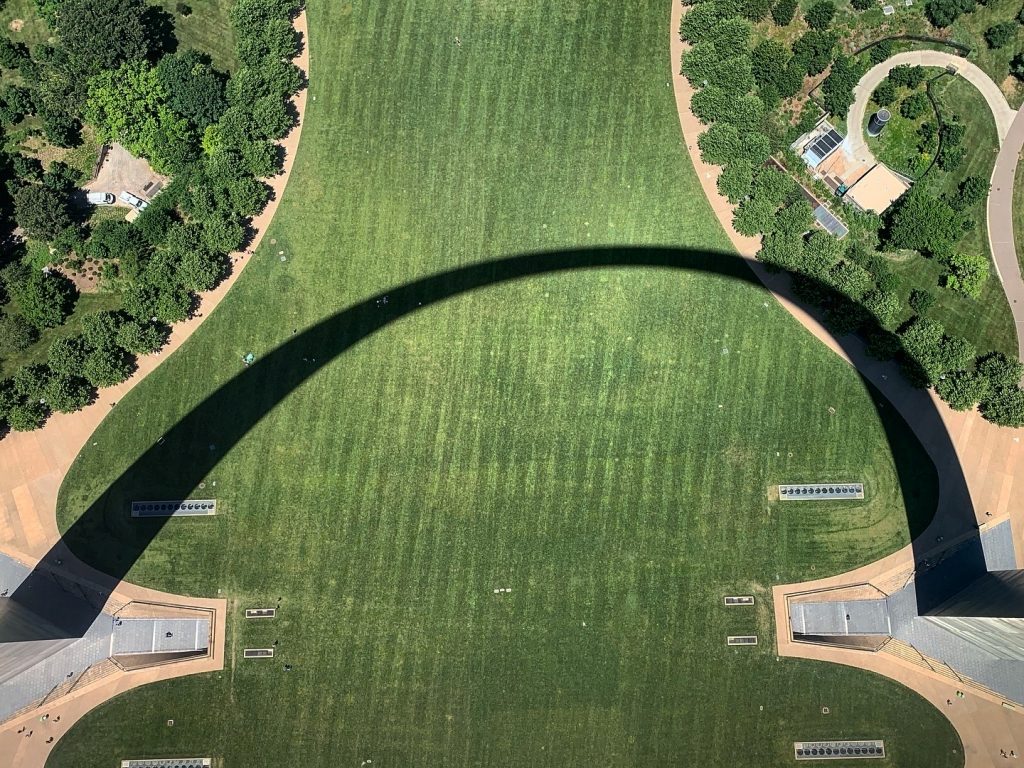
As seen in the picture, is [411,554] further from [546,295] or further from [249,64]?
[249,64]

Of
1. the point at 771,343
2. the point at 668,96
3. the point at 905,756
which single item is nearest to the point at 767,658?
the point at 905,756

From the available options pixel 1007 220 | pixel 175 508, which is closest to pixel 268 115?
pixel 175 508

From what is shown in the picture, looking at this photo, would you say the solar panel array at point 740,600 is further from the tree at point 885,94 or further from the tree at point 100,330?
the tree at point 100,330

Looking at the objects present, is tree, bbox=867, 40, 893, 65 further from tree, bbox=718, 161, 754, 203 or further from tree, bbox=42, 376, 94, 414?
tree, bbox=42, 376, 94, 414

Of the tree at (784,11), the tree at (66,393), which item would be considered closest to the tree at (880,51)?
the tree at (784,11)

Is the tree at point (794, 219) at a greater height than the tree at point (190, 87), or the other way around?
the tree at point (190, 87)

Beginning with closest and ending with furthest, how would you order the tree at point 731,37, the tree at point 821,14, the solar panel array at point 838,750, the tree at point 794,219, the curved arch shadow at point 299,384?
the solar panel array at point 838,750 → the curved arch shadow at point 299,384 → the tree at point 794,219 → the tree at point 731,37 → the tree at point 821,14
